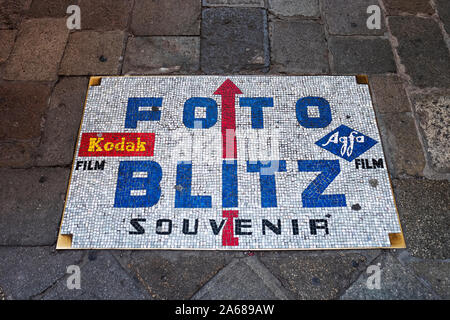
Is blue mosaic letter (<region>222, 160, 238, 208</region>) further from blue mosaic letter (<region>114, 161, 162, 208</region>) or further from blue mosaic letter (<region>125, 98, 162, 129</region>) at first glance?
blue mosaic letter (<region>125, 98, 162, 129</region>)

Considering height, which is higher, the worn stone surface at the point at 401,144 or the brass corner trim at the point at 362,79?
the brass corner trim at the point at 362,79

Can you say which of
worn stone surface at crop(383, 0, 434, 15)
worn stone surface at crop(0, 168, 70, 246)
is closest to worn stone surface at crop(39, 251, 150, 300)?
worn stone surface at crop(0, 168, 70, 246)

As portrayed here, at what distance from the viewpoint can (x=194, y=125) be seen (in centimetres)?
301

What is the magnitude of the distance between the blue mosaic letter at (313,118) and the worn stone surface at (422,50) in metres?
1.01

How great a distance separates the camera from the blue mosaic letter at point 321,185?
2.69 metres

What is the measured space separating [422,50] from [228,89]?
210cm

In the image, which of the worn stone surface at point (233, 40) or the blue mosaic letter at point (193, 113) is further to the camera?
the worn stone surface at point (233, 40)

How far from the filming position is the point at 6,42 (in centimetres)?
354

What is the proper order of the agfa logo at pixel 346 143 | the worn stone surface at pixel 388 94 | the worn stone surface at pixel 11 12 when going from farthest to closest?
the worn stone surface at pixel 11 12
the worn stone surface at pixel 388 94
the agfa logo at pixel 346 143

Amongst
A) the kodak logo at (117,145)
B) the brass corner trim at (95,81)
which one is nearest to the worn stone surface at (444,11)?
the kodak logo at (117,145)

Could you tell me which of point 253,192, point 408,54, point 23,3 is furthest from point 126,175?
point 408,54

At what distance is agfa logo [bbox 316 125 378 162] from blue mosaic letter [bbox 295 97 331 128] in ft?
0.45

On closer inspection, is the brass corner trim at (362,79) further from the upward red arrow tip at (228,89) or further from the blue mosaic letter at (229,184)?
the blue mosaic letter at (229,184)

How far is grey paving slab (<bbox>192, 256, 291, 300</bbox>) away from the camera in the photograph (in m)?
2.43
